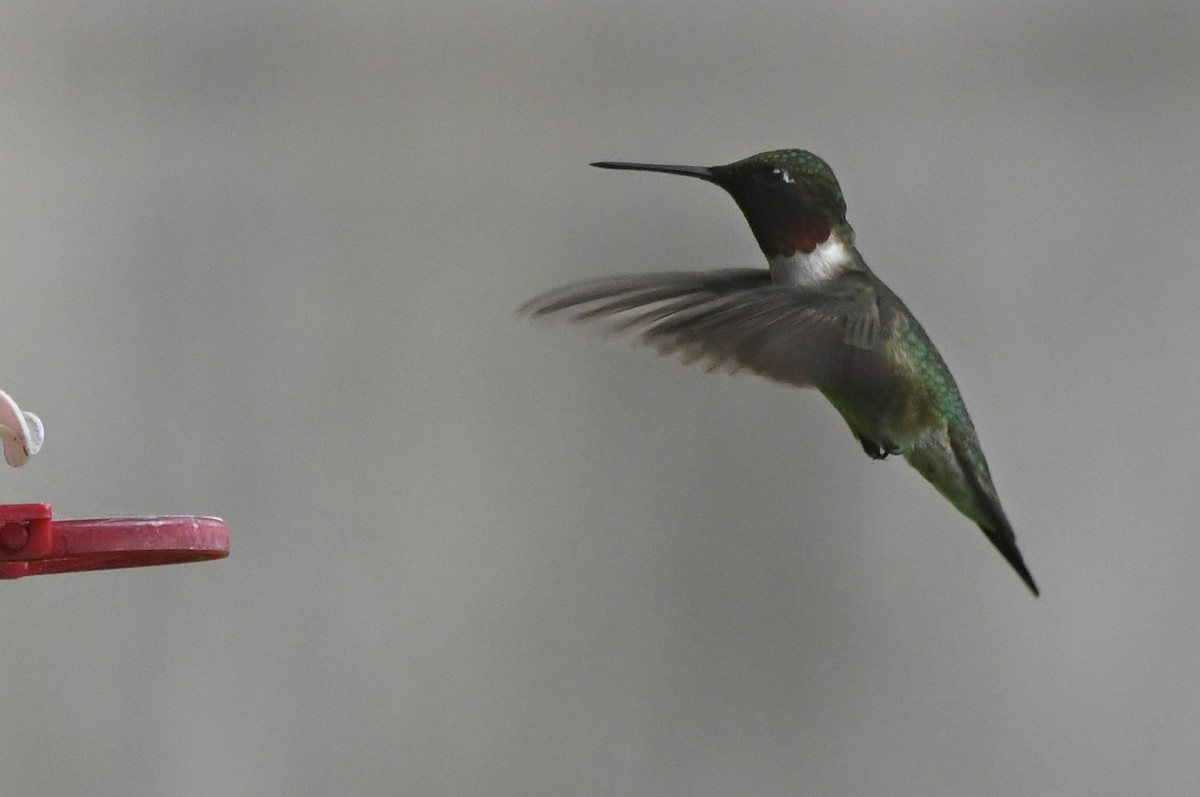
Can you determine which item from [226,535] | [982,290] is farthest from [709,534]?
[226,535]

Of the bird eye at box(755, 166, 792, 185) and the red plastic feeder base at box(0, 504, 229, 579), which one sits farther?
the bird eye at box(755, 166, 792, 185)

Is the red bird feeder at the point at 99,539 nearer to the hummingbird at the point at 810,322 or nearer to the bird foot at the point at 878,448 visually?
the hummingbird at the point at 810,322

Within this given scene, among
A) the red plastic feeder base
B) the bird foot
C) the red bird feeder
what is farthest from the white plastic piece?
the bird foot

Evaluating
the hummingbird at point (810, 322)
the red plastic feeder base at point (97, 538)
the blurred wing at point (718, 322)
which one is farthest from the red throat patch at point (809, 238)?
the red plastic feeder base at point (97, 538)

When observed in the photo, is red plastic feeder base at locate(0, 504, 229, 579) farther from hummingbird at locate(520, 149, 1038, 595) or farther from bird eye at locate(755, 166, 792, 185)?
bird eye at locate(755, 166, 792, 185)

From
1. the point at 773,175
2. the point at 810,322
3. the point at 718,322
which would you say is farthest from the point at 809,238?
the point at 718,322

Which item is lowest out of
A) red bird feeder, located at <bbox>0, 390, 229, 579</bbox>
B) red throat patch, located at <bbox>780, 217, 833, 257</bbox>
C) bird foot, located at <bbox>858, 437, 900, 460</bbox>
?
red bird feeder, located at <bbox>0, 390, 229, 579</bbox>

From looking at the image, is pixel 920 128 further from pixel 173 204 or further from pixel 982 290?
pixel 173 204
